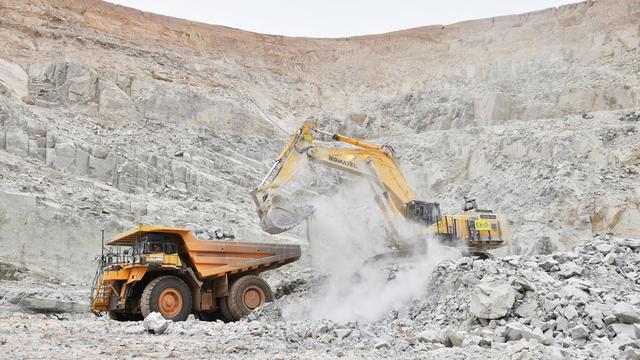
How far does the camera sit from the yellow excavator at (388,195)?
38.3 feet

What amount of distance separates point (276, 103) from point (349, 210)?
22.6 m

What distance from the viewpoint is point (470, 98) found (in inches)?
1178

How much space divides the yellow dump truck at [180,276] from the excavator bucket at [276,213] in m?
1.10

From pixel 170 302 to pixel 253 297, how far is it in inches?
69.4

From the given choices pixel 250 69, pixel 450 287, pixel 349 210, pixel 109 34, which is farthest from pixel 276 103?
pixel 450 287

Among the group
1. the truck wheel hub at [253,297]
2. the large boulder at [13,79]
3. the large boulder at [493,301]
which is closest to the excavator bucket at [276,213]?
the truck wheel hub at [253,297]

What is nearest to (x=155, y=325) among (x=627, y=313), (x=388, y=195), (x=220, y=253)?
(x=220, y=253)

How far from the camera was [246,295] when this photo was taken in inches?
450

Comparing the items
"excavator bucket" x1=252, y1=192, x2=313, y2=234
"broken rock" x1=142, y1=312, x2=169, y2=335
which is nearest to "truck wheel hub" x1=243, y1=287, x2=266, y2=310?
"excavator bucket" x1=252, y1=192, x2=313, y2=234

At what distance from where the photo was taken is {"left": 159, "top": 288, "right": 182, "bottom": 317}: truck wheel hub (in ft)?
33.4

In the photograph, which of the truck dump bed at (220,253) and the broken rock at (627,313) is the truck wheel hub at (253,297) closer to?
the truck dump bed at (220,253)

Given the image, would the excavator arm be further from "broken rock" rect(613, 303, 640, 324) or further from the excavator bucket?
"broken rock" rect(613, 303, 640, 324)

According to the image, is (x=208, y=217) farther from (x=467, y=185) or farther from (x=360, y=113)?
(x=360, y=113)

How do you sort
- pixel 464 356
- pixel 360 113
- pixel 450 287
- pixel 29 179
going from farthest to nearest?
pixel 360 113 < pixel 29 179 < pixel 450 287 < pixel 464 356
